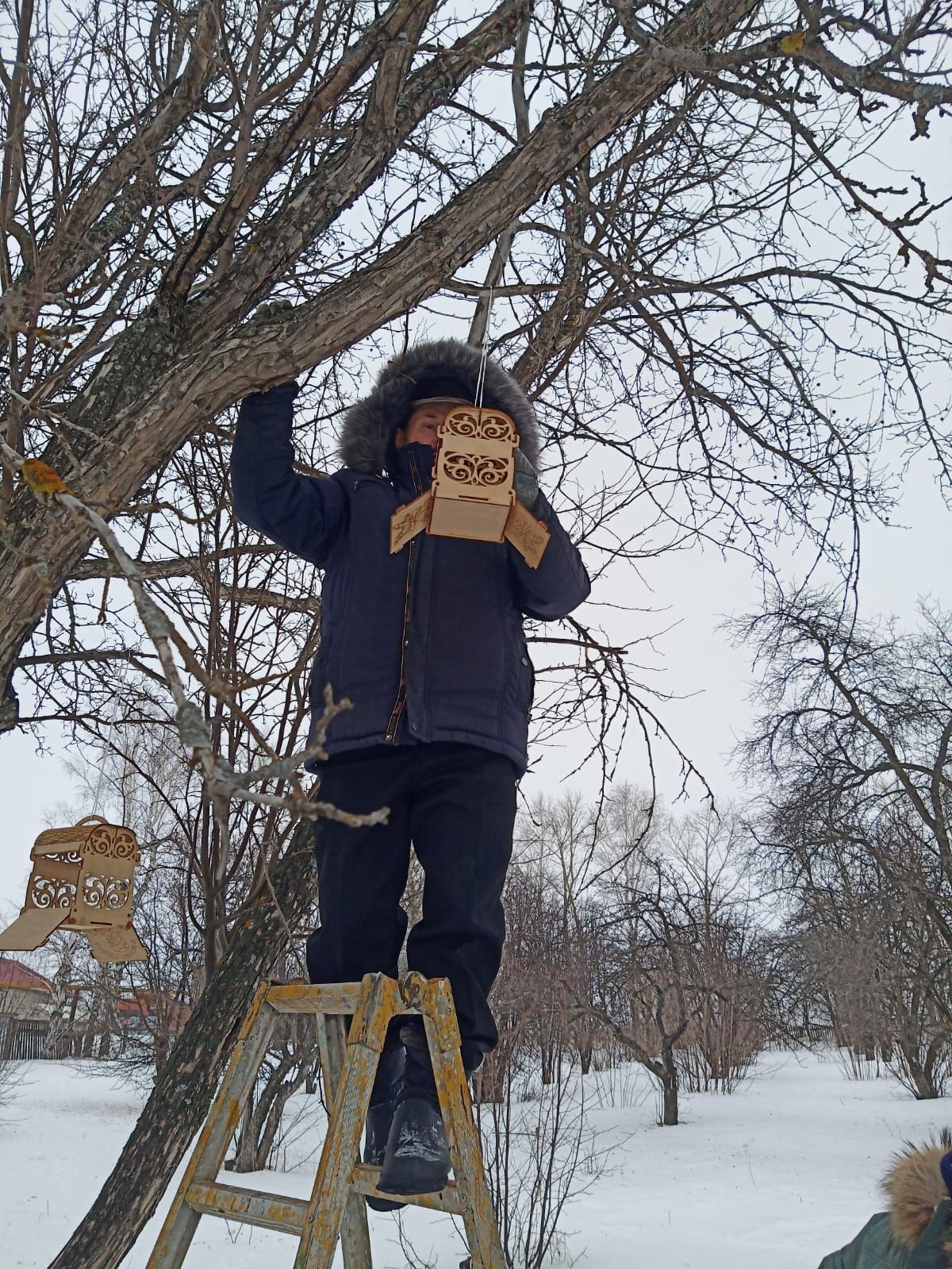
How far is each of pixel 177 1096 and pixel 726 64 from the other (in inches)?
107

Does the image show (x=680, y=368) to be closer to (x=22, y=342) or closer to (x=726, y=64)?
(x=726, y=64)

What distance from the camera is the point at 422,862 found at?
1864 mm

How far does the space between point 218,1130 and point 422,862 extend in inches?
22.6

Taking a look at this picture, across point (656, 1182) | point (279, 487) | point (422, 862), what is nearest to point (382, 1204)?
point (422, 862)

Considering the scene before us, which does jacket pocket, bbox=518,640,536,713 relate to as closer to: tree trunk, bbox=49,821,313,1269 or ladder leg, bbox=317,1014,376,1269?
A: ladder leg, bbox=317,1014,376,1269

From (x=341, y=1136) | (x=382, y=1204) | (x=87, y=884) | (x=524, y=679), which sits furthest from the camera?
(x=87, y=884)

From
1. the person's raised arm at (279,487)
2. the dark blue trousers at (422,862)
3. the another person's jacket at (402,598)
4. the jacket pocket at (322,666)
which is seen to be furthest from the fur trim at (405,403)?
the dark blue trousers at (422,862)

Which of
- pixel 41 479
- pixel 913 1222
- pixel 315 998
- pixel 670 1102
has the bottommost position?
pixel 670 1102

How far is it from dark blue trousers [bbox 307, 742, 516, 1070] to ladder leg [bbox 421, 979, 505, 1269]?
0.16 m

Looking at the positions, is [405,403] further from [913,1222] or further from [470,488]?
[913,1222]

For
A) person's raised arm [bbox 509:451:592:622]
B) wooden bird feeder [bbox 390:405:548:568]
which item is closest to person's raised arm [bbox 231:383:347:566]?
wooden bird feeder [bbox 390:405:548:568]

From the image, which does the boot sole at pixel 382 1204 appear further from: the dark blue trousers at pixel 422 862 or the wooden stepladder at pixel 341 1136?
the dark blue trousers at pixel 422 862

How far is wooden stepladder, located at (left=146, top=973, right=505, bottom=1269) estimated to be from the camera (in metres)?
1.45

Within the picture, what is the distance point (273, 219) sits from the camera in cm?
201
